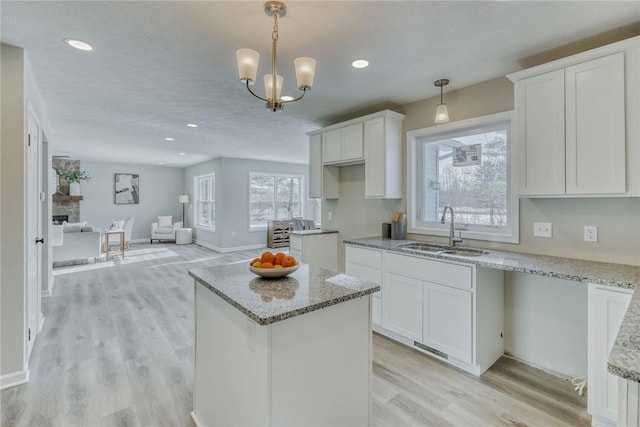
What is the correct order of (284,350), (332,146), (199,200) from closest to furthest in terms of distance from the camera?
(284,350)
(332,146)
(199,200)

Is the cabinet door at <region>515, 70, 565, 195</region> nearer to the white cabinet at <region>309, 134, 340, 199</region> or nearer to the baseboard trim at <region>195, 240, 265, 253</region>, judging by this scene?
the white cabinet at <region>309, 134, 340, 199</region>

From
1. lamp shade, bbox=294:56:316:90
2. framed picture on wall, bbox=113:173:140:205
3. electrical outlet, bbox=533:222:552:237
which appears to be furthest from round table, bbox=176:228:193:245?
electrical outlet, bbox=533:222:552:237

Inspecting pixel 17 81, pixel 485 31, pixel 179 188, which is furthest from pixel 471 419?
pixel 179 188

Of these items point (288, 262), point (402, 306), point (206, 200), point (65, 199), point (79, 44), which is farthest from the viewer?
point (206, 200)

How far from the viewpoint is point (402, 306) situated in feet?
9.49

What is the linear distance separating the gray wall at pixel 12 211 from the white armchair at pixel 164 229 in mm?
7373

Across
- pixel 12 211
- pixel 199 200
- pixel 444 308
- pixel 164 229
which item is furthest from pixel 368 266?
pixel 164 229

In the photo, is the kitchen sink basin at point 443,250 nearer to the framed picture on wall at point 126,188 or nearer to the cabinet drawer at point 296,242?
the cabinet drawer at point 296,242

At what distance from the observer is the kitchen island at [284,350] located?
1.31 metres

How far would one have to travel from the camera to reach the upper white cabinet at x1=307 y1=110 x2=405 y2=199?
→ 339 cm

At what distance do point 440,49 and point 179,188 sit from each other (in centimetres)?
979

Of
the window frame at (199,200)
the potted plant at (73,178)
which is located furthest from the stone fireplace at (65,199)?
the window frame at (199,200)

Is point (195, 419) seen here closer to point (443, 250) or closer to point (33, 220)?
point (33, 220)

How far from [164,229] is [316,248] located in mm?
6896
